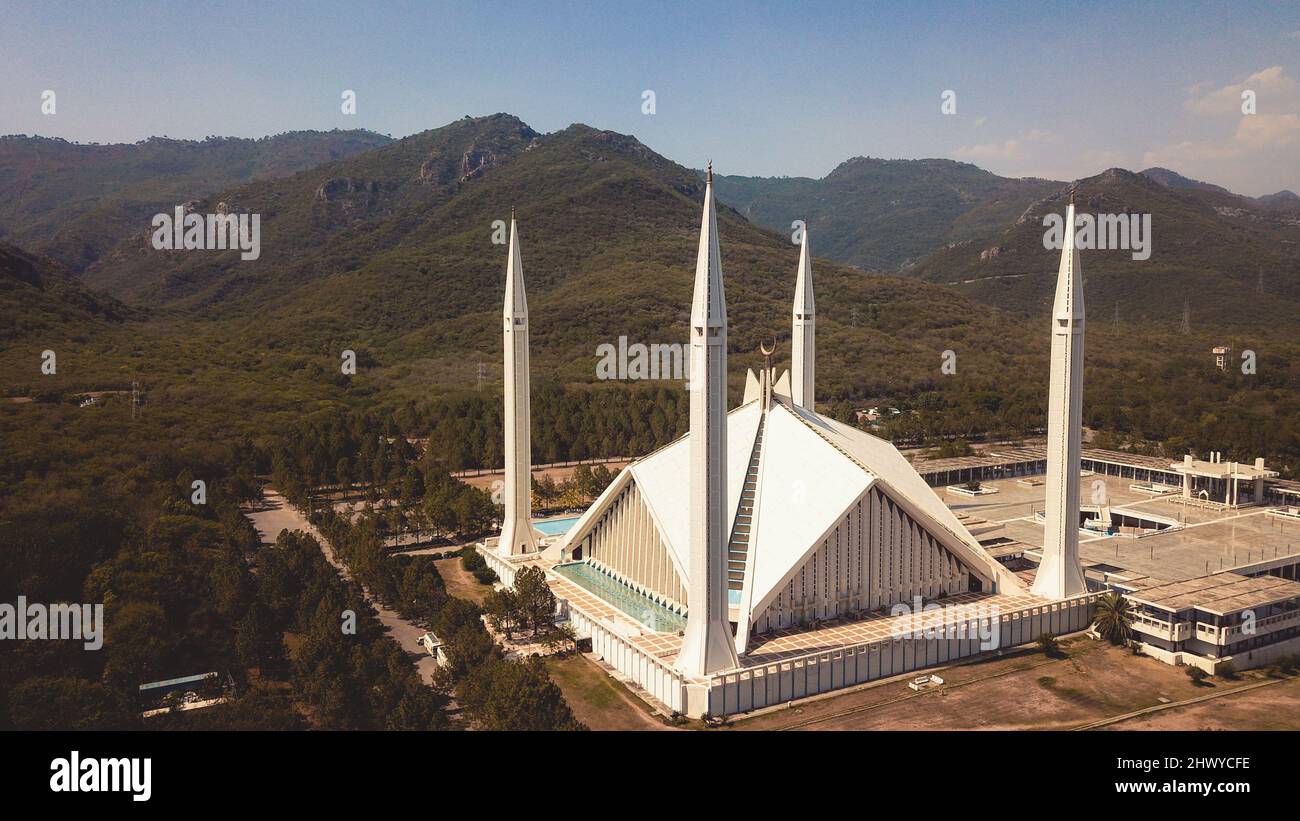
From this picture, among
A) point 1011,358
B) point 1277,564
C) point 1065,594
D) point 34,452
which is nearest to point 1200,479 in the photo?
point 1277,564

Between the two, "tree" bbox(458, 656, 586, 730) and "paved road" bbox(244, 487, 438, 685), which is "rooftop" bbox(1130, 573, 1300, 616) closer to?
"tree" bbox(458, 656, 586, 730)

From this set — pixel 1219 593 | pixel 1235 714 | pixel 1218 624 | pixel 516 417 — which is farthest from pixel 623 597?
pixel 1219 593

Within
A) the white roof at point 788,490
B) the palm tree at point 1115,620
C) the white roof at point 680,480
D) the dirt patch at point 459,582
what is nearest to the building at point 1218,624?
the palm tree at point 1115,620

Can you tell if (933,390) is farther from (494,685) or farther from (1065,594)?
(494,685)

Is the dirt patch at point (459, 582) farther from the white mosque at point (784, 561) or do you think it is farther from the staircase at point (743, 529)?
the staircase at point (743, 529)

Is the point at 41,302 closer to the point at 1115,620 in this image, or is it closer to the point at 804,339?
the point at 804,339
